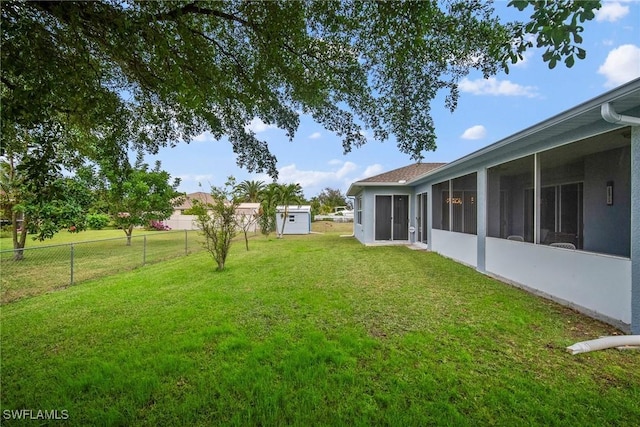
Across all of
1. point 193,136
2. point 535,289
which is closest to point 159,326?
point 193,136

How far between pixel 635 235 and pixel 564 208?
3.56m

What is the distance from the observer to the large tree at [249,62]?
8.56 ft

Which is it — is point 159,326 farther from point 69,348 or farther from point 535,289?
point 535,289

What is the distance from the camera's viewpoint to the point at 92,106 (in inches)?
131

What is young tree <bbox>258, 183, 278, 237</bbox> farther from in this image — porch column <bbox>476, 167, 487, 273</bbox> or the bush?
porch column <bbox>476, 167, 487, 273</bbox>

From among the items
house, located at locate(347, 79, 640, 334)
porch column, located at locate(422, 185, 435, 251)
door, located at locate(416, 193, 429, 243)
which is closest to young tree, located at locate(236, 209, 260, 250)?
house, located at locate(347, 79, 640, 334)

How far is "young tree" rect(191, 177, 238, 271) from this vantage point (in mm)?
8281

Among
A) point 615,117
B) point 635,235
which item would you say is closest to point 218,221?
point 615,117

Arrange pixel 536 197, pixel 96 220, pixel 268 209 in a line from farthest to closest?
pixel 268 209, pixel 96 220, pixel 536 197

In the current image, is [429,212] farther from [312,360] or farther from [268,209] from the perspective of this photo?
[268,209]

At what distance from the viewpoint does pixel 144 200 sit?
55.2 ft

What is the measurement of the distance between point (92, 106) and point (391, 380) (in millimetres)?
4129

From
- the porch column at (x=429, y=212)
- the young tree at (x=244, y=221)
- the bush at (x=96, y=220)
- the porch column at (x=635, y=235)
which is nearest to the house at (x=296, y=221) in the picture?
the young tree at (x=244, y=221)

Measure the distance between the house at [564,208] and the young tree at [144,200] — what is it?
1483cm
